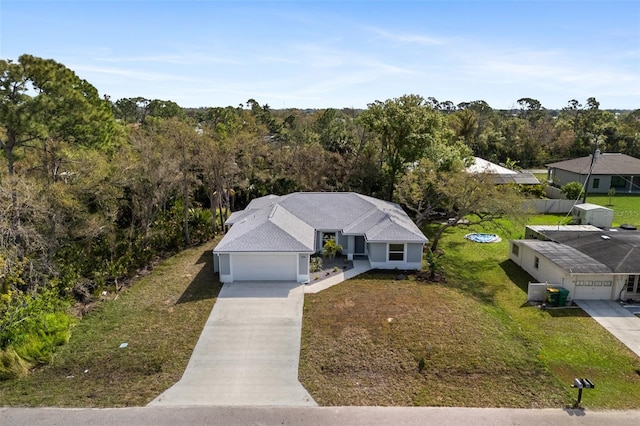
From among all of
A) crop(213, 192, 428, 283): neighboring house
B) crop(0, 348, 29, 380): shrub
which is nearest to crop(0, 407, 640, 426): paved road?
crop(0, 348, 29, 380): shrub

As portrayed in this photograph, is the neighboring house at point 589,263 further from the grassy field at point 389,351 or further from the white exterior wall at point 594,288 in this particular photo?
the grassy field at point 389,351

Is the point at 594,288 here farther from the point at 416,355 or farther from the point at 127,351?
the point at 127,351

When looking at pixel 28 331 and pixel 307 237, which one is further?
pixel 307 237

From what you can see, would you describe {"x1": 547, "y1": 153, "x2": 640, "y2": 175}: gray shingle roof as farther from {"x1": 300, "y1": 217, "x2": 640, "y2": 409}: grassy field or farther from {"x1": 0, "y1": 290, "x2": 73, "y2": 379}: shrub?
{"x1": 0, "y1": 290, "x2": 73, "y2": 379}: shrub

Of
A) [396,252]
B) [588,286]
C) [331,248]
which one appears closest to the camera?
[588,286]

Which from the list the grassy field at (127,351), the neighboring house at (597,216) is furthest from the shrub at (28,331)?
the neighboring house at (597,216)

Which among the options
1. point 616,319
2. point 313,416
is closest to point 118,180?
point 313,416
